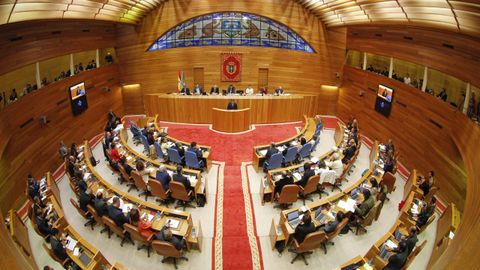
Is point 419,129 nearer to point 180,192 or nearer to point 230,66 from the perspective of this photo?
point 180,192

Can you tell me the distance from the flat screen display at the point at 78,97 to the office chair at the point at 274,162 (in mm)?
7682

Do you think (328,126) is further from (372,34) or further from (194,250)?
(194,250)

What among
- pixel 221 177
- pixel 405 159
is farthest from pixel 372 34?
pixel 221 177

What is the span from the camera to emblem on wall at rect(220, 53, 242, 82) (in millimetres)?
15102

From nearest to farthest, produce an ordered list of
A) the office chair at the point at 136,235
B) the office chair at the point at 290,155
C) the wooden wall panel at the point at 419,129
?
the office chair at the point at 136,235 → the wooden wall panel at the point at 419,129 → the office chair at the point at 290,155

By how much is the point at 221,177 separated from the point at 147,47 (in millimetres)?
8993

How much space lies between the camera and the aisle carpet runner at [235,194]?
618 centimetres

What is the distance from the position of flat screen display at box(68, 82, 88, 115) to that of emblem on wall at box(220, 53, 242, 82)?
6.67m

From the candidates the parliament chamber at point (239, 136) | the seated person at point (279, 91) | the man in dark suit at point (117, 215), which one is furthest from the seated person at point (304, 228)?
the seated person at point (279, 91)

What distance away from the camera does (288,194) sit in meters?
7.32

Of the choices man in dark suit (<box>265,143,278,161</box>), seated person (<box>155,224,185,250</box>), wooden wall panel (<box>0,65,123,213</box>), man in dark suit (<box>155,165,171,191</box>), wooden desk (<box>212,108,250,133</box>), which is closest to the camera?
seated person (<box>155,224,185,250</box>)

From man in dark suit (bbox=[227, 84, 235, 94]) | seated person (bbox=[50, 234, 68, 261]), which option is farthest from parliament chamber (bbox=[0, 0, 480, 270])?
man in dark suit (bbox=[227, 84, 235, 94])

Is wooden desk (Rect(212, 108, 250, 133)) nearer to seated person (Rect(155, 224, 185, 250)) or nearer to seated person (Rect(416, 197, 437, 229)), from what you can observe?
seated person (Rect(155, 224, 185, 250))

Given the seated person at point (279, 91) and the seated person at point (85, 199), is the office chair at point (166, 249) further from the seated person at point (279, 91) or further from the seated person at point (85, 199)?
the seated person at point (279, 91)
